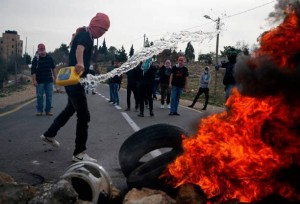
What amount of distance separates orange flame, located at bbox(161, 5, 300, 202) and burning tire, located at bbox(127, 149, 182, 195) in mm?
75

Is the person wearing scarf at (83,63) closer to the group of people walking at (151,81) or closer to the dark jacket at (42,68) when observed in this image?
the dark jacket at (42,68)

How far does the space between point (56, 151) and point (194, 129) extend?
131 inches

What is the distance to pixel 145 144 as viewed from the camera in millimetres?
5082

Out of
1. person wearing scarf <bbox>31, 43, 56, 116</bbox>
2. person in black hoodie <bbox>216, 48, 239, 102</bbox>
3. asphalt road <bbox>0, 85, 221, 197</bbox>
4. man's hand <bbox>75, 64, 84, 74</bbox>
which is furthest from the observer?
person wearing scarf <bbox>31, 43, 56, 116</bbox>

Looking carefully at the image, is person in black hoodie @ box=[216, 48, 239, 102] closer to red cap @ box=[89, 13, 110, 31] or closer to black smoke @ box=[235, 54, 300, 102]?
red cap @ box=[89, 13, 110, 31]

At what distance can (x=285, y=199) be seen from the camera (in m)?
3.69

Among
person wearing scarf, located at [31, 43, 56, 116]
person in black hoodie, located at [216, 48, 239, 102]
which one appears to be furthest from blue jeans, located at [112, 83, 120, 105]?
person in black hoodie, located at [216, 48, 239, 102]

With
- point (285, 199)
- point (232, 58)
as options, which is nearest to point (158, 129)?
point (285, 199)

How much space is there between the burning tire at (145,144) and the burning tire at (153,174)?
34 cm

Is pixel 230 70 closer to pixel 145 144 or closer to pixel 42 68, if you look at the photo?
pixel 42 68

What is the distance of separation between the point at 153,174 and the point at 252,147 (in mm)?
1136

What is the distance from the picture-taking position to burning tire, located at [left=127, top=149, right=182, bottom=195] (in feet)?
14.4

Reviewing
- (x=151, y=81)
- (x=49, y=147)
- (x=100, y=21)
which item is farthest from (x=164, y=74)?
(x=100, y=21)

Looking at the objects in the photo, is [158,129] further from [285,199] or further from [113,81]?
[113,81]
